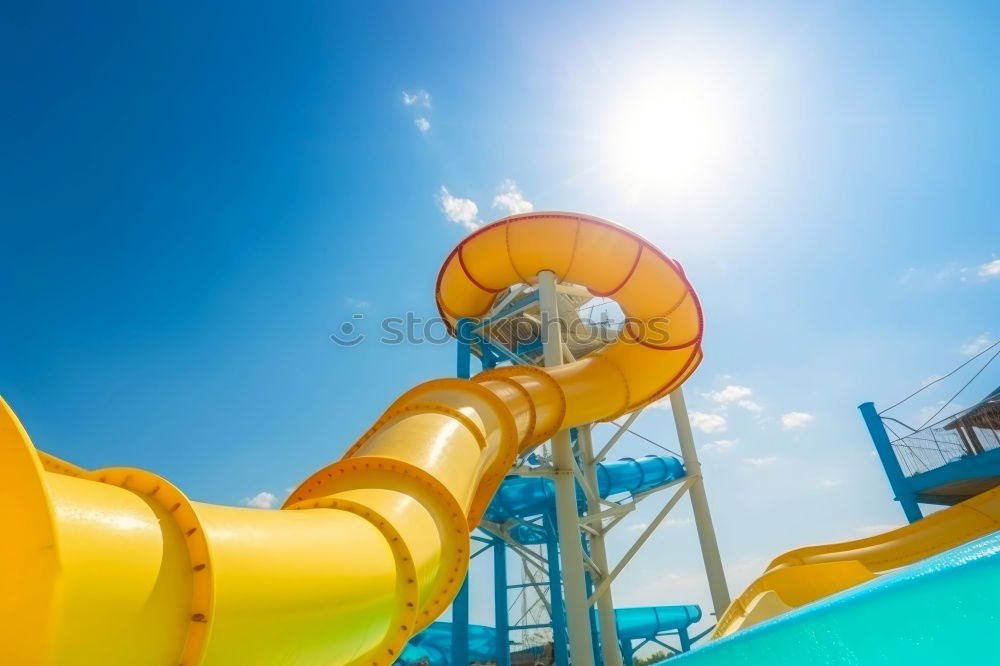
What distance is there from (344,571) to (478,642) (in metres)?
14.8

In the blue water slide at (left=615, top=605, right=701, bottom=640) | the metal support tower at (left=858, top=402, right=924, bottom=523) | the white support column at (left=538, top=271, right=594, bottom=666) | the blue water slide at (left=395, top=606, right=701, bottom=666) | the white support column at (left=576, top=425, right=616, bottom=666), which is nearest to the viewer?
the white support column at (left=538, top=271, right=594, bottom=666)

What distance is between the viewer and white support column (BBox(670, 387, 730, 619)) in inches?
277

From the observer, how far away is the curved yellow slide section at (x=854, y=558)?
538 cm

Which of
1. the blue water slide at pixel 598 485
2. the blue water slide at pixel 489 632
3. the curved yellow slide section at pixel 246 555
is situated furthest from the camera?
the blue water slide at pixel 489 632

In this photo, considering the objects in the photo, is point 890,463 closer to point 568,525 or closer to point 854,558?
point 854,558

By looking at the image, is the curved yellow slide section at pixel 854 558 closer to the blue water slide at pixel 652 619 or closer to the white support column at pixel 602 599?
the white support column at pixel 602 599

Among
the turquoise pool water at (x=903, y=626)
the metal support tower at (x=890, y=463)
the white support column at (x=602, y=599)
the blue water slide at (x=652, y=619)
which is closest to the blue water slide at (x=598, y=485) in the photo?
the white support column at (x=602, y=599)

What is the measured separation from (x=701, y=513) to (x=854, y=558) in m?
1.97

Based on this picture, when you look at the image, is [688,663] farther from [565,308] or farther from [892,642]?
[565,308]

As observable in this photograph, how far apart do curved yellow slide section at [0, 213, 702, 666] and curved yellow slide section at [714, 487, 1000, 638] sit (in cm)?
369

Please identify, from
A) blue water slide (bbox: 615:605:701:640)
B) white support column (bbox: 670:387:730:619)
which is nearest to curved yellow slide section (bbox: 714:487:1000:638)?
white support column (bbox: 670:387:730:619)

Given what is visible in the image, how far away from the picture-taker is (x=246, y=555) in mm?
1429

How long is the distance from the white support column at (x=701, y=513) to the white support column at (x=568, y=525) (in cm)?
248

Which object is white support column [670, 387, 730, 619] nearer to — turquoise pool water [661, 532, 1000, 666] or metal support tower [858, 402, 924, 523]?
metal support tower [858, 402, 924, 523]
